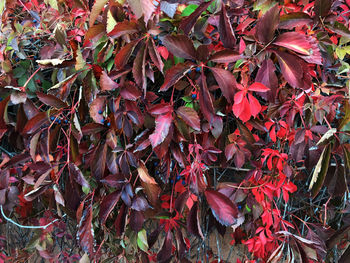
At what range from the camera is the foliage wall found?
71 cm

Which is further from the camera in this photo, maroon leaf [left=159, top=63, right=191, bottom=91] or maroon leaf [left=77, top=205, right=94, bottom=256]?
maroon leaf [left=77, top=205, right=94, bottom=256]

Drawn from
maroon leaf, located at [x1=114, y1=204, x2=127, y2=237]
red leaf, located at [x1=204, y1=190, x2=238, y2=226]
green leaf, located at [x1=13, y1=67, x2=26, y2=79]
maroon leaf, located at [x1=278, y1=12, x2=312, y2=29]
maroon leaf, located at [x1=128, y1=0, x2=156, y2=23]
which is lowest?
maroon leaf, located at [x1=114, y1=204, x2=127, y2=237]

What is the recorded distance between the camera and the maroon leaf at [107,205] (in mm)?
806

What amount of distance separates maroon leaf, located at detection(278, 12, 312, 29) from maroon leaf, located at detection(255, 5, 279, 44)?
0.18ft

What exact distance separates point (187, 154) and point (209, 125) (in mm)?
105

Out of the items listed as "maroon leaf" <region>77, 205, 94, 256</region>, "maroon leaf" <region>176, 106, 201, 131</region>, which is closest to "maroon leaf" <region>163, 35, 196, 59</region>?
"maroon leaf" <region>176, 106, 201, 131</region>

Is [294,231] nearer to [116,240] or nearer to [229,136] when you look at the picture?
[229,136]

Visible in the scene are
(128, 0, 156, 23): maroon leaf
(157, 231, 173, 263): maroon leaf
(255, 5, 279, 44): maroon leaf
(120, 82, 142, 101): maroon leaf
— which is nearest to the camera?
(128, 0, 156, 23): maroon leaf

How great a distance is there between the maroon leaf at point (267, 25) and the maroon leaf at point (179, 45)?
0.15 meters

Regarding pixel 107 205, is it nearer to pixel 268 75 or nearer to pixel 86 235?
pixel 86 235

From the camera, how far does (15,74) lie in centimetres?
97

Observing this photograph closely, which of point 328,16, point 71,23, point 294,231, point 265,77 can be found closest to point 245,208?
point 294,231

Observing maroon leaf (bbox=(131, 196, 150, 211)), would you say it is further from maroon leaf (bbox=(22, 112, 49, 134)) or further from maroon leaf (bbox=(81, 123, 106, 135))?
maroon leaf (bbox=(22, 112, 49, 134))

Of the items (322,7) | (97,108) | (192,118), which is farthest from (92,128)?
(322,7)
